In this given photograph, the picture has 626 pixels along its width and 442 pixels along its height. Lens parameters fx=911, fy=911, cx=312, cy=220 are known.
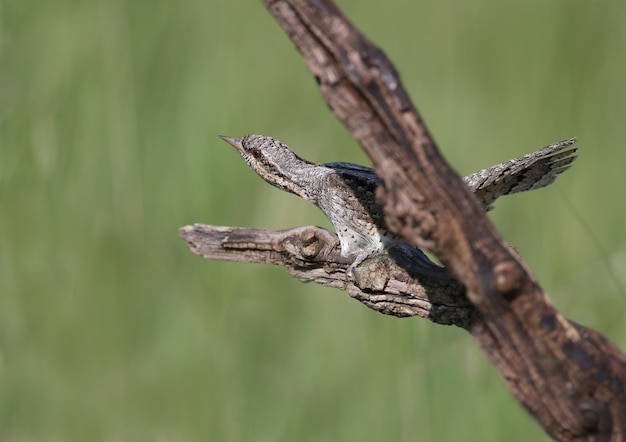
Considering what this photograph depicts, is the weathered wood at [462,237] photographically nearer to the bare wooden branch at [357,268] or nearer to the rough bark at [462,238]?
the rough bark at [462,238]

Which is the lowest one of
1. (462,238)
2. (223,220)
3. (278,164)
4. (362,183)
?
(462,238)

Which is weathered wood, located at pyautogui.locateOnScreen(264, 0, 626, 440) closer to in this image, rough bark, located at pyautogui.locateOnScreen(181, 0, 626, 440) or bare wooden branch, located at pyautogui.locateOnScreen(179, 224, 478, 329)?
rough bark, located at pyautogui.locateOnScreen(181, 0, 626, 440)

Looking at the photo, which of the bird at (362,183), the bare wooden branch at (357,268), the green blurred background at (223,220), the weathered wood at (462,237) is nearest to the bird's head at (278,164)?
the bird at (362,183)

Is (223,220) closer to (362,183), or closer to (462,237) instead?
(362,183)

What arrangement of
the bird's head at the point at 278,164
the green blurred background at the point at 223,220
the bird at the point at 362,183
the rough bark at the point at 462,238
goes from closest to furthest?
the rough bark at the point at 462,238 < the bird at the point at 362,183 < the bird's head at the point at 278,164 < the green blurred background at the point at 223,220

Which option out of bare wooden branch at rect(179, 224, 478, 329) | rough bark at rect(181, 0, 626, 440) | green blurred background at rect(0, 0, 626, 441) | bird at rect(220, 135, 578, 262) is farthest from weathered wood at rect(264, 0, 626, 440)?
green blurred background at rect(0, 0, 626, 441)

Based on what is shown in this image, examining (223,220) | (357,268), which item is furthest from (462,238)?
(223,220)
